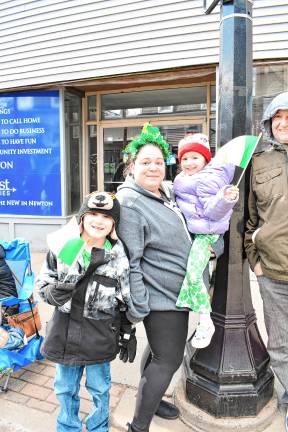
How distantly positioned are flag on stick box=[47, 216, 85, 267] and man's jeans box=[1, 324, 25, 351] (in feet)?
4.05

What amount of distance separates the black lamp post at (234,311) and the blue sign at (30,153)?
490 cm

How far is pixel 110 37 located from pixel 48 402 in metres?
5.16

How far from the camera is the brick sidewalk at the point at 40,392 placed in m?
2.61

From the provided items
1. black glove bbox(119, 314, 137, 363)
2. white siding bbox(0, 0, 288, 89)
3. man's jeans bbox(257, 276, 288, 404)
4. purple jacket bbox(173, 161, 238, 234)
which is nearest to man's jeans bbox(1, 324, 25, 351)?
black glove bbox(119, 314, 137, 363)

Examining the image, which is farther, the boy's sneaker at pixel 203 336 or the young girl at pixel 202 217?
the boy's sneaker at pixel 203 336

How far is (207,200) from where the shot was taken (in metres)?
2.02

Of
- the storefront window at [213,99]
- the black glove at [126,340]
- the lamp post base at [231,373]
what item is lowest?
the lamp post base at [231,373]

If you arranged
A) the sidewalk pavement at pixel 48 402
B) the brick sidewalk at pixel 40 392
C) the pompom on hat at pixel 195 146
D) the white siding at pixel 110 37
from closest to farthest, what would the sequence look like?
the pompom on hat at pixel 195 146 < the sidewalk pavement at pixel 48 402 < the brick sidewalk at pixel 40 392 < the white siding at pixel 110 37

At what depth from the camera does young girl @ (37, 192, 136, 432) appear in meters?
1.92

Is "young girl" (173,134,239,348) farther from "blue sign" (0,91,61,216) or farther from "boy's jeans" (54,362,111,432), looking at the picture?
"blue sign" (0,91,61,216)

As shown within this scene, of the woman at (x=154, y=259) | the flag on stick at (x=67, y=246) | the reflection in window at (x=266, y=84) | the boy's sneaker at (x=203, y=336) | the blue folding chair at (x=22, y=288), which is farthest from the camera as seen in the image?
the reflection in window at (x=266, y=84)

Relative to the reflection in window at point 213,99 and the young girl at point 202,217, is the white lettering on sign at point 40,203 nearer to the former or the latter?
the reflection in window at point 213,99

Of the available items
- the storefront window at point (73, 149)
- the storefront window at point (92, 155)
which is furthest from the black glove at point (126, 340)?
the storefront window at point (92, 155)

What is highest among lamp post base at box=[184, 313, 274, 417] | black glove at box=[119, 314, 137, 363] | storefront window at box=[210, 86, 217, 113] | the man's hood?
storefront window at box=[210, 86, 217, 113]
